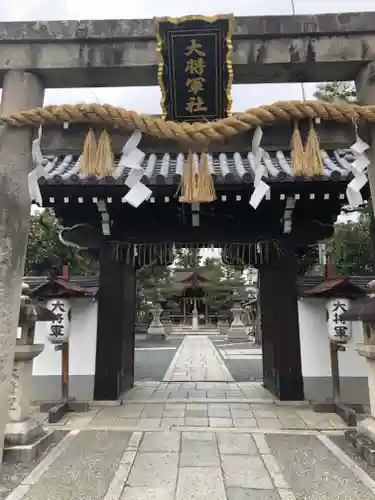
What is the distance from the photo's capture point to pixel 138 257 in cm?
778

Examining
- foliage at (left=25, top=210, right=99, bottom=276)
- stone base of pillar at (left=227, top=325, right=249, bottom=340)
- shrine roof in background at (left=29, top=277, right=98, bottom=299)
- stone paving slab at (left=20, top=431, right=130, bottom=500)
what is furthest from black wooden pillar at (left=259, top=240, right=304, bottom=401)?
stone base of pillar at (left=227, top=325, right=249, bottom=340)

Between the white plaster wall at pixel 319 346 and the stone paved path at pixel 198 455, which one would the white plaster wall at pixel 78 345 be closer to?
the stone paved path at pixel 198 455

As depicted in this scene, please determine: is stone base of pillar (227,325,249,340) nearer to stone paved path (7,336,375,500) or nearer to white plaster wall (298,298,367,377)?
stone paved path (7,336,375,500)

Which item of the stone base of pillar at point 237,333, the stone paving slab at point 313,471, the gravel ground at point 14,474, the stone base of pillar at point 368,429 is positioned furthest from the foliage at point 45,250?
the stone base of pillar at point 368,429

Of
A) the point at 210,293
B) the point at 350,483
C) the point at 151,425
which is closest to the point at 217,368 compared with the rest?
the point at 151,425

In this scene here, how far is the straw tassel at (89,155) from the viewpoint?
2.71 metres

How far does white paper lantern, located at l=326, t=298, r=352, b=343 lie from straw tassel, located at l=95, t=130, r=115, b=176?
5.09 metres

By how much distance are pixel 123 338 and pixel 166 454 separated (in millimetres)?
3189

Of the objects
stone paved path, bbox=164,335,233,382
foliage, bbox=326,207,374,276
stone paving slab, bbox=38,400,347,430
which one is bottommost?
stone paving slab, bbox=38,400,347,430

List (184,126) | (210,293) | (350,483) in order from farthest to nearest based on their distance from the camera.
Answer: (210,293) < (350,483) < (184,126)

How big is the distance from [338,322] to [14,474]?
498 centimetres

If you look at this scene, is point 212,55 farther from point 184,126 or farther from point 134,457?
point 134,457

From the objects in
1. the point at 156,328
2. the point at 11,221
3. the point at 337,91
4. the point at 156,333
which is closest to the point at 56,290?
the point at 11,221

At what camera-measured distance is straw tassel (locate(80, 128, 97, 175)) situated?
107 inches
